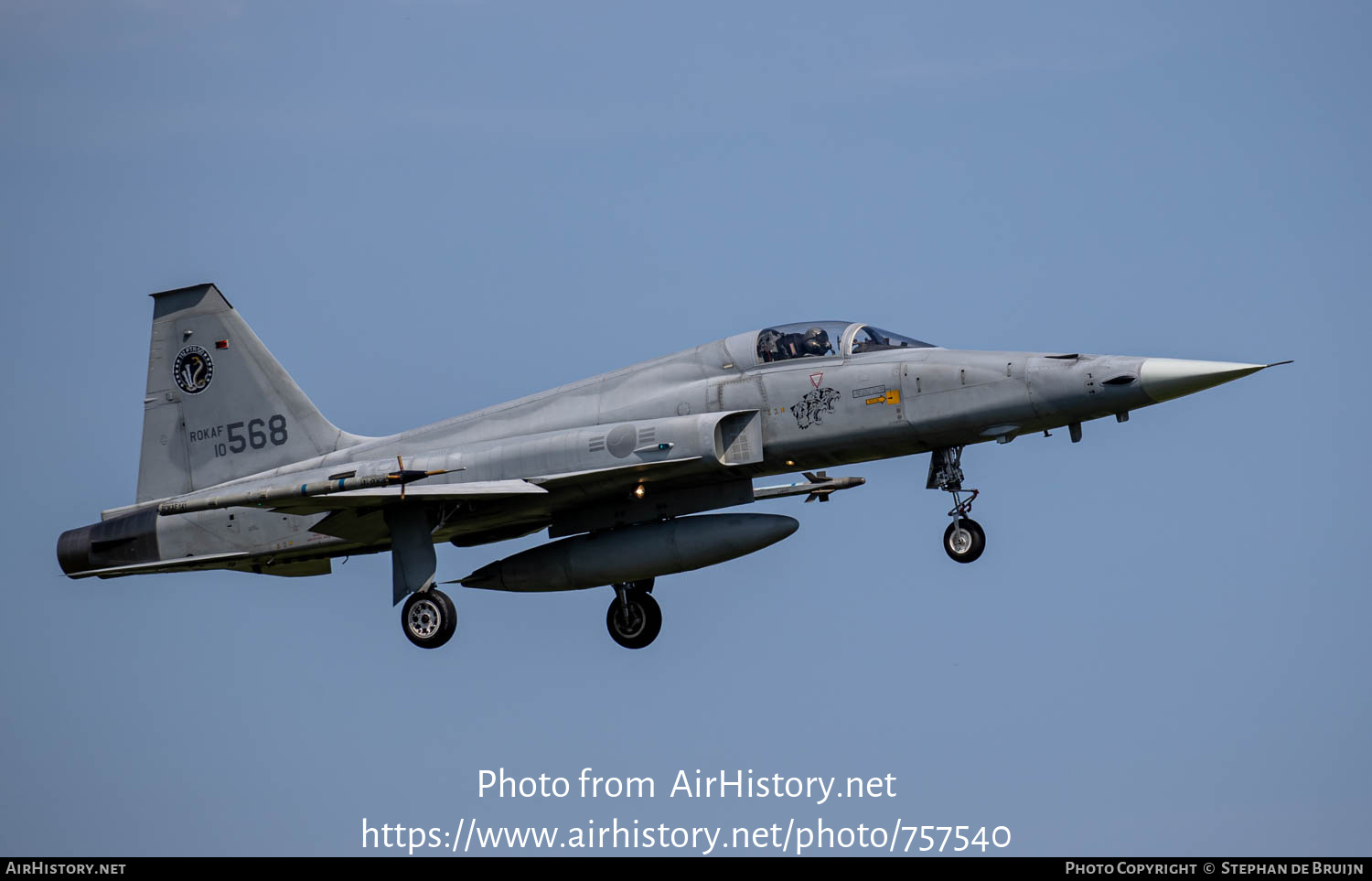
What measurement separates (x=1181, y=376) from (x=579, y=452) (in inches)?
292

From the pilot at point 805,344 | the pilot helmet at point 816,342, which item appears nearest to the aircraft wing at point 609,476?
the pilot at point 805,344

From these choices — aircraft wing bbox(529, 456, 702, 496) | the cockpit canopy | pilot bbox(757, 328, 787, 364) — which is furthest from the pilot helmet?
aircraft wing bbox(529, 456, 702, 496)

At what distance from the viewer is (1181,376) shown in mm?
19344

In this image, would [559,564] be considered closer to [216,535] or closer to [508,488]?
[508,488]

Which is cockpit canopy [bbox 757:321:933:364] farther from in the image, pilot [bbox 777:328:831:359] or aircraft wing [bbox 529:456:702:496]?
aircraft wing [bbox 529:456:702:496]

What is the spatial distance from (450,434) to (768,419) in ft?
15.6

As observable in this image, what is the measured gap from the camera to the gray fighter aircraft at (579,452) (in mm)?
20469

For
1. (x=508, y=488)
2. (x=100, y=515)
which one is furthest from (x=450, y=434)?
(x=100, y=515)

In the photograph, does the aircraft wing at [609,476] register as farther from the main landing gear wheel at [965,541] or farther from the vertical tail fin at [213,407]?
the vertical tail fin at [213,407]

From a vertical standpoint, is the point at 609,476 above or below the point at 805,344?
below

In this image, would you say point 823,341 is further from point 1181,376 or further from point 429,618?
point 429,618

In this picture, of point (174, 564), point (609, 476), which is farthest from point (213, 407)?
point (609, 476)

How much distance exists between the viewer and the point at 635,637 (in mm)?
23984

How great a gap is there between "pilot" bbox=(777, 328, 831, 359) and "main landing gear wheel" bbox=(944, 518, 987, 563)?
2.74 meters
